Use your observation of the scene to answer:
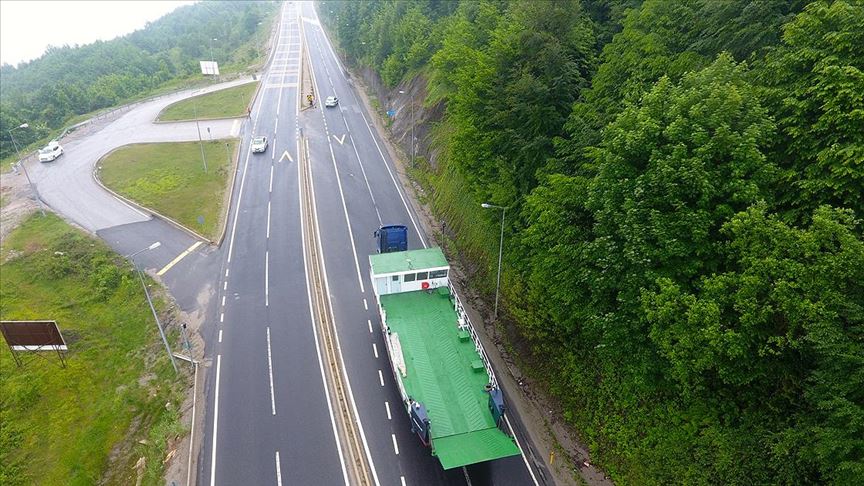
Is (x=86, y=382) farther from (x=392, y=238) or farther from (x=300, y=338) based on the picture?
(x=392, y=238)

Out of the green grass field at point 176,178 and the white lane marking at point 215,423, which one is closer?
the white lane marking at point 215,423

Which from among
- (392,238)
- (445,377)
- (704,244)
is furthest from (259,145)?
(704,244)

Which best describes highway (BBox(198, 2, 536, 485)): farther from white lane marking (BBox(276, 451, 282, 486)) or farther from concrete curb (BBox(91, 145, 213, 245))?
concrete curb (BBox(91, 145, 213, 245))

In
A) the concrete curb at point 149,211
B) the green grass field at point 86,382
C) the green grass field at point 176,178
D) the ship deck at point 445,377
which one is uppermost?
the ship deck at point 445,377

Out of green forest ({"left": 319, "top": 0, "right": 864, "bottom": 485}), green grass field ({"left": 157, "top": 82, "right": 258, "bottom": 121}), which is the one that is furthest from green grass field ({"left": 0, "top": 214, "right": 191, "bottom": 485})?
green grass field ({"left": 157, "top": 82, "right": 258, "bottom": 121})

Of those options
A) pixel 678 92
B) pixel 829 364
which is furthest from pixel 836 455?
pixel 678 92

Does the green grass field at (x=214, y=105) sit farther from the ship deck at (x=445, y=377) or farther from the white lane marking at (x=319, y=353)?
the ship deck at (x=445, y=377)

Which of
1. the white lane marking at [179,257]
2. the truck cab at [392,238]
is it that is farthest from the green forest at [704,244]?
the white lane marking at [179,257]
